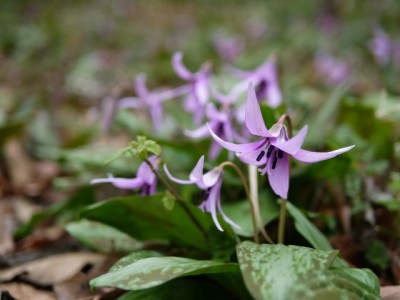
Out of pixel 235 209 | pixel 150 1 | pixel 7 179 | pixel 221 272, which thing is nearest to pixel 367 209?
pixel 235 209

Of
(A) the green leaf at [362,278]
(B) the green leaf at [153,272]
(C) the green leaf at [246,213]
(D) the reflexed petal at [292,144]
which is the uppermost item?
(D) the reflexed petal at [292,144]

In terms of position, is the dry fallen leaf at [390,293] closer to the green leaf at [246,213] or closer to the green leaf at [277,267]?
the green leaf at [277,267]

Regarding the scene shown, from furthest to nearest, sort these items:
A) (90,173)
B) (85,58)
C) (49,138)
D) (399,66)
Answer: (85,58)
(399,66)
(49,138)
(90,173)

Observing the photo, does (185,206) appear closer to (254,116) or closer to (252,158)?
(252,158)

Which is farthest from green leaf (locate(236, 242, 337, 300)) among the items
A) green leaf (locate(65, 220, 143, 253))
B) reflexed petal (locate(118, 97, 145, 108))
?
reflexed petal (locate(118, 97, 145, 108))

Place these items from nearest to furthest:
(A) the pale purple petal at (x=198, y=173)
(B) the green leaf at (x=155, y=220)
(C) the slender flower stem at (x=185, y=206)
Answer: (A) the pale purple petal at (x=198, y=173)
(C) the slender flower stem at (x=185, y=206)
(B) the green leaf at (x=155, y=220)

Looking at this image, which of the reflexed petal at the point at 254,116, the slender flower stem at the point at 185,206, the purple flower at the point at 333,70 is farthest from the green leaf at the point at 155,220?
the purple flower at the point at 333,70

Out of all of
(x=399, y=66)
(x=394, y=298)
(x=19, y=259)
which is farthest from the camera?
(x=399, y=66)

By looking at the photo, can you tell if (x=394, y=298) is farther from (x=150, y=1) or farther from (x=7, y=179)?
(x=150, y=1)

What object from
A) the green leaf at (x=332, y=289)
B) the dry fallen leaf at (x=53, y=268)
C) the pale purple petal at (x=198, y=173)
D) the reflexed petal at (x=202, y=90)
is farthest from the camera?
the reflexed petal at (x=202, y=90)
